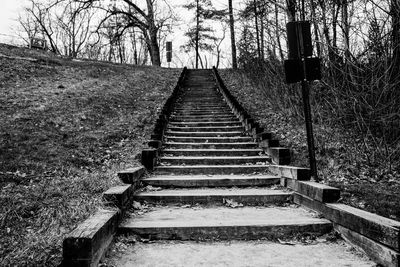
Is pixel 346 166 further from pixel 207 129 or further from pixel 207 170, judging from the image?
pixel 207 129

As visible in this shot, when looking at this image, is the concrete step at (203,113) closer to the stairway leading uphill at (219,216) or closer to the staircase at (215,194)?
the staircase at (215,194)

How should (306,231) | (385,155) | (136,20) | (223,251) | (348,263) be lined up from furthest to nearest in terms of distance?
(136,20), (385,155), (306,231), (223,251), (348,263)

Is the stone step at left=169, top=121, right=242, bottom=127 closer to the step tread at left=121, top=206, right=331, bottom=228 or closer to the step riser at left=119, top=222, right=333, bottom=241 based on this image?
the step tread at left=121, top=206, right=331, bottom=228

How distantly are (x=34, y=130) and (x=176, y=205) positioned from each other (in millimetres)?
5623

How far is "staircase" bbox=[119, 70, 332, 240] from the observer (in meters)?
3.79

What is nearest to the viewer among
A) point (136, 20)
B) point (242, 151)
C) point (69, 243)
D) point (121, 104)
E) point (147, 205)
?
point (69, 243)

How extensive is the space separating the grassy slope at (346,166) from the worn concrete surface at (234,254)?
1671 millimetres

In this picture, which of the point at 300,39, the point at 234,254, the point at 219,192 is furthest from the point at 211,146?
the point at 234,254

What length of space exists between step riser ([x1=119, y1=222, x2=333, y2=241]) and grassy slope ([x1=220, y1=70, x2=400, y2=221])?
5.29 ft

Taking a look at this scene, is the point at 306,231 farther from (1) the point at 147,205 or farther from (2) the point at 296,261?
(1) the point at 147,205

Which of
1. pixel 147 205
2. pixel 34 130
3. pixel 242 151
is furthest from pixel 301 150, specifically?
pixel 34 130

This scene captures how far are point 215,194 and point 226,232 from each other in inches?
46.3

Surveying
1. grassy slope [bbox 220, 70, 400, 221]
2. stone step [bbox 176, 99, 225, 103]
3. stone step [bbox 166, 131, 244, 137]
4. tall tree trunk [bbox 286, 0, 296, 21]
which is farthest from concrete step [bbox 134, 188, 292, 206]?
stone step [bbox 176, 99, 225, 103]

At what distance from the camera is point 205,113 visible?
37.1 ft
